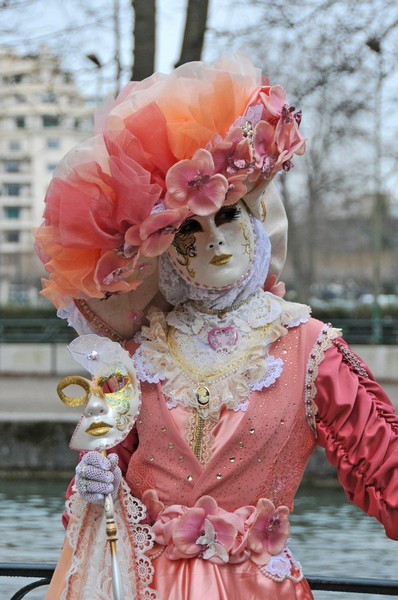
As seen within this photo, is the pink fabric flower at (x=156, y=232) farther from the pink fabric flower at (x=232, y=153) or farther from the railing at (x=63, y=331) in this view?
the railing at (x=63, y=331)

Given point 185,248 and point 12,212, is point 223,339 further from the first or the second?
point 12,212

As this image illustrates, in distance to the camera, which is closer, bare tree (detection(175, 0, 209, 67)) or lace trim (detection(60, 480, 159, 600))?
lace trim (detection(60, 480, 159, 600))

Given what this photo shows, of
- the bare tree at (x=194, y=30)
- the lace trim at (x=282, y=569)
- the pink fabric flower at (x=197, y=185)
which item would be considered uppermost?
the bare tree at (x=194, y=30)

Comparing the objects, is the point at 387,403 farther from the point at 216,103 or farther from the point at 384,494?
the point at 216,103

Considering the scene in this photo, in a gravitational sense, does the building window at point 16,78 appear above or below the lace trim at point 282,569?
above

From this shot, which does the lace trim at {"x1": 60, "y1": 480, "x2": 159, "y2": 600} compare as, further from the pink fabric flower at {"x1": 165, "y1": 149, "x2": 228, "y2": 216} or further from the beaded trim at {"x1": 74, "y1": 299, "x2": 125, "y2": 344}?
the pink fabric flower at {"x1": 165, "y1": 149, "x2": 228, "y2": 216}

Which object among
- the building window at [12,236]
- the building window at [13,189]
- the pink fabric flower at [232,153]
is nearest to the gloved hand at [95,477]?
the pink fabric flower at [232,153]

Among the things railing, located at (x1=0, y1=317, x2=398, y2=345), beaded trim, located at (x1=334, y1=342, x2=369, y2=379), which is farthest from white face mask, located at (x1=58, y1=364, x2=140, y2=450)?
railing, located at (x1=0, y1=317, x2=398, y2=345)

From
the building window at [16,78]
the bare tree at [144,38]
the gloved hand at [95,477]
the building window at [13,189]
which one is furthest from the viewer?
the building window at [13,189]

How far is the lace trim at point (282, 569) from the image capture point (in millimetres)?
3031

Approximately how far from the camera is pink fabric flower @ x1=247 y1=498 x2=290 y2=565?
3037mm

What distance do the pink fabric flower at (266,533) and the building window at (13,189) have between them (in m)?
68.0

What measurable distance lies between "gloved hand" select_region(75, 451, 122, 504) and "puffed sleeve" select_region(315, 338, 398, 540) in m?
0.56

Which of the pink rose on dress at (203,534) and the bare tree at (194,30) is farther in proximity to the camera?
the bare tree at (194,30)
